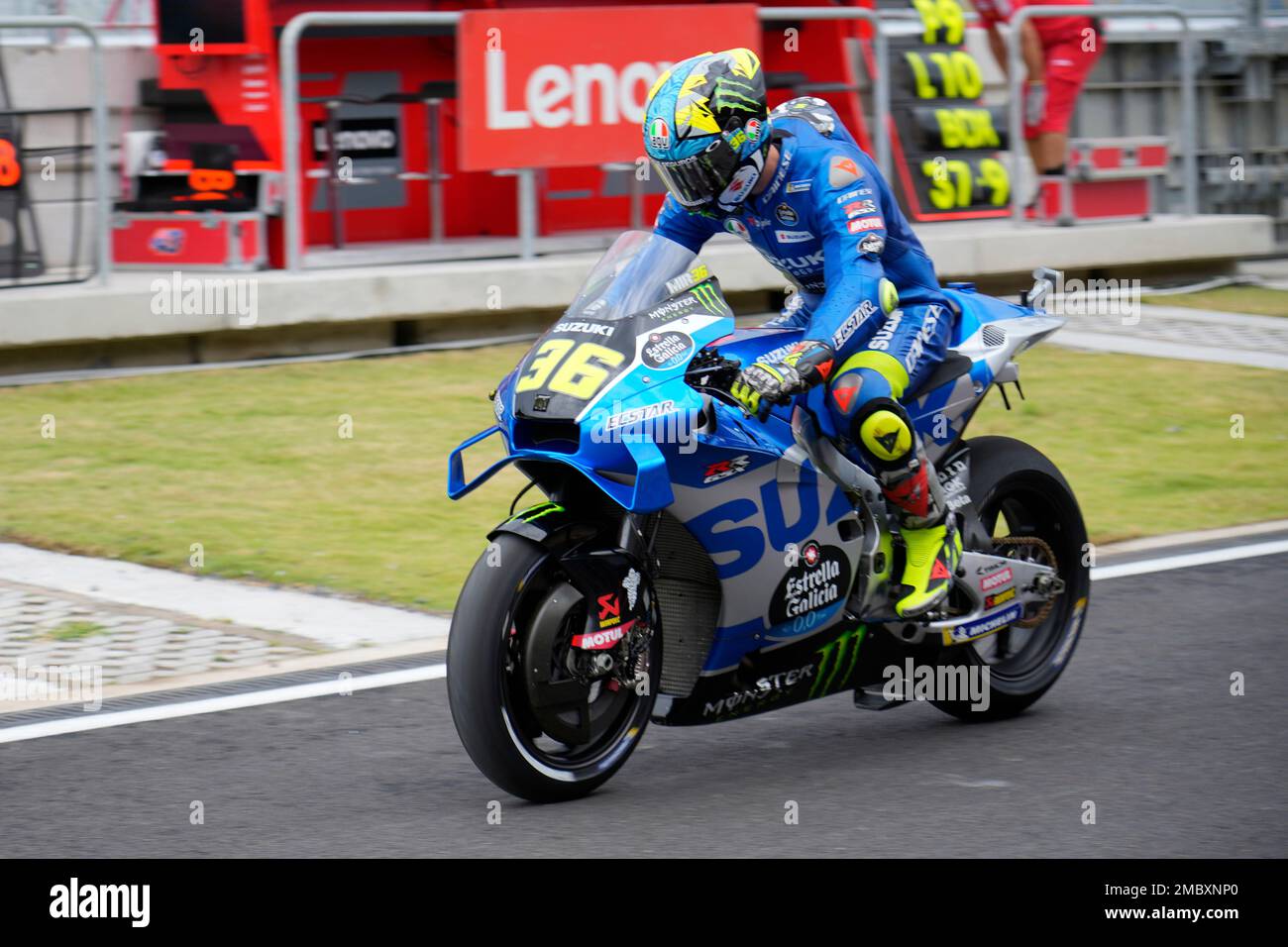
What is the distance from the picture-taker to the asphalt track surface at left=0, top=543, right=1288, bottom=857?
495cm

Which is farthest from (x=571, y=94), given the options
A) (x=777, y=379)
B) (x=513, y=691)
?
(x=513, y=691)

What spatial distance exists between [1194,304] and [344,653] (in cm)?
1012

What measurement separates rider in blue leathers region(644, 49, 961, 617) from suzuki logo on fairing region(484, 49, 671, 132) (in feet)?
23.5

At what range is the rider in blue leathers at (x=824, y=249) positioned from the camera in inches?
206

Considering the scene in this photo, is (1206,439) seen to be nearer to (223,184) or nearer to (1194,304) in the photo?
(1194,304)

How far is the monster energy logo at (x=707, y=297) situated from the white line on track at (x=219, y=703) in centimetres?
186

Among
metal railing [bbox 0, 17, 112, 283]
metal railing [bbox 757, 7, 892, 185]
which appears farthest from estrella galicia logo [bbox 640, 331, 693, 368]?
metal railing [bbox 757, 7, 892, 185]

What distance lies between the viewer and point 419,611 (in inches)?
294

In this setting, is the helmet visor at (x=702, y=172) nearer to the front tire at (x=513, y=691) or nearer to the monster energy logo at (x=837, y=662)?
the front tire at (x=513, y=691)

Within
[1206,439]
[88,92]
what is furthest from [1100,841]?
[88,92]

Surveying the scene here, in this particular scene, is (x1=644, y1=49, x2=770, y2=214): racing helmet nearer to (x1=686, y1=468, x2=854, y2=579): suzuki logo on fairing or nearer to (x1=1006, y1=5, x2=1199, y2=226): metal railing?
(x1=686, y1=468, x2=854, y2=579): suzuki logo on fairing

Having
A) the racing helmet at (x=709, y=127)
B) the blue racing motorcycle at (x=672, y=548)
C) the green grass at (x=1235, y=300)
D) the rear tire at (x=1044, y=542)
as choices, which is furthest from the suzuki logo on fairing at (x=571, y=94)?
the racing helmet at (x=709, y=127)

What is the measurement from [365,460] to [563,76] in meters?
4.03

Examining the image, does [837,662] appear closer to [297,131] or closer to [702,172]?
[702,172]
